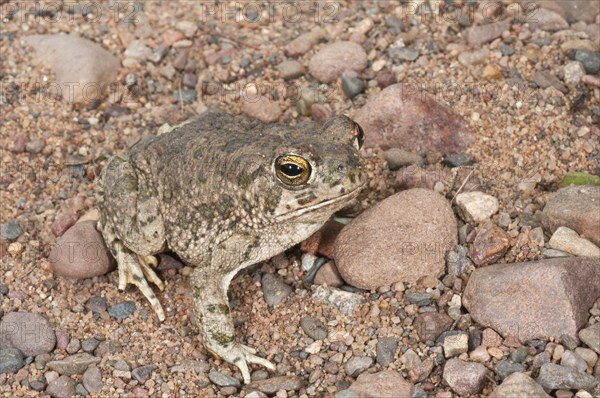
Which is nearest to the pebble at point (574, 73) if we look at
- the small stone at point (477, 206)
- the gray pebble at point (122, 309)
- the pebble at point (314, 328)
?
the small stone at point (477, 206)

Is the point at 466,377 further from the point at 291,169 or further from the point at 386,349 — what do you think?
the point at 291,169

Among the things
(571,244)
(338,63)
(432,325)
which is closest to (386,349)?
(432,325)

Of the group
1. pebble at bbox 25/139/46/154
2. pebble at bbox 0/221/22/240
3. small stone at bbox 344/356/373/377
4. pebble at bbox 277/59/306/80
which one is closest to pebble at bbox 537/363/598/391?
small stone at bbox 344/356/373/377

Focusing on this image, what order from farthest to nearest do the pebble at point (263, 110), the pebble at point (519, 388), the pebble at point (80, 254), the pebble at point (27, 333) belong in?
1. the pebble at point (263, 110)
2. the pebble at point (80, 254)
3. the pebble at point (27, 333)
4. the pebble at point (519, 388)

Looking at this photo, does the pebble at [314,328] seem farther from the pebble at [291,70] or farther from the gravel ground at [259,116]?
the pebble at [291,70]

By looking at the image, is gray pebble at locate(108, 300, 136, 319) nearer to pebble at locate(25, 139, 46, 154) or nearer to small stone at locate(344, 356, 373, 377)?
small stone at locate(344, 356, 373, 377)

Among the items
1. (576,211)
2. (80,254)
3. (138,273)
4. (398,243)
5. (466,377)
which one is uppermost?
(576,211)
